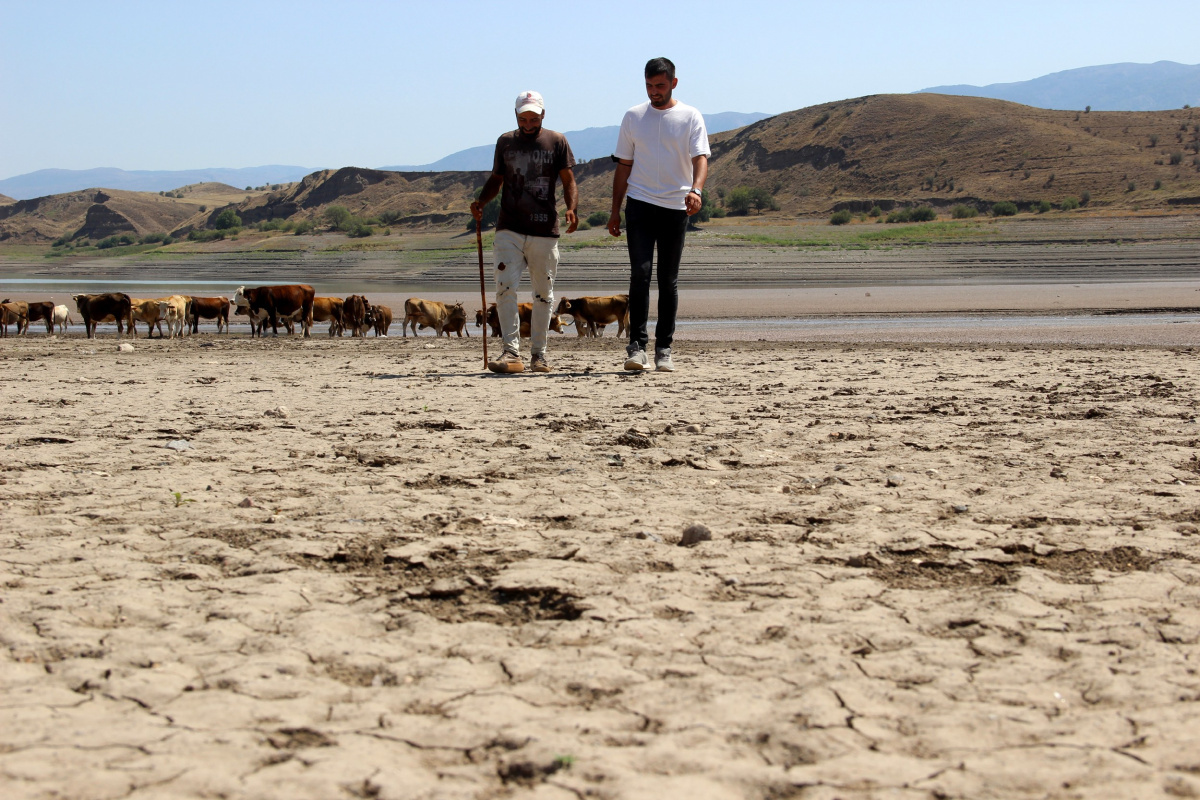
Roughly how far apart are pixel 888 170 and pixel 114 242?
66.2 m

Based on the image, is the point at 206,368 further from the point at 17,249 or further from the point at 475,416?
the point at 17,249

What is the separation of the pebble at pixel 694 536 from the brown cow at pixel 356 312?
1819 cm

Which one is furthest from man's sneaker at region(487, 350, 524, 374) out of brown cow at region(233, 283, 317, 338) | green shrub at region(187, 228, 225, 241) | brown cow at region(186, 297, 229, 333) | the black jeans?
green shrub at region(187, 228, 225, 241)

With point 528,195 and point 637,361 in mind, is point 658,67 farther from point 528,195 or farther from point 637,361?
point 637,361

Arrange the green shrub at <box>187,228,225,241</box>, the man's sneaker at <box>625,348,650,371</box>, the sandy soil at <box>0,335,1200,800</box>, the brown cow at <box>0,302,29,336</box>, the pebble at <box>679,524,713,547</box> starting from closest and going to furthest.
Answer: the sandy soil at <box>0,335,1200,800</box>, the pebble at <box>679,524,713,547</box>, the man's sneaker at <box>625,348,650,371</box>, the brown cow at <box>0,302,29,336</box>, the green shrub at <box>187,228,225,241</box>

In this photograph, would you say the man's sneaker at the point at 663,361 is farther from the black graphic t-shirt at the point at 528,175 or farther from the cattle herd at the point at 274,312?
the cattle herd at the point at 274,312

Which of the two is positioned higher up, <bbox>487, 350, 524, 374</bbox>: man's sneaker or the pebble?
<bbox>487, 350, 524, 374</bbox>: man's sneaker

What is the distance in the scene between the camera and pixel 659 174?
25.3ft

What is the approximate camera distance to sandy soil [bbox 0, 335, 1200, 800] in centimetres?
203

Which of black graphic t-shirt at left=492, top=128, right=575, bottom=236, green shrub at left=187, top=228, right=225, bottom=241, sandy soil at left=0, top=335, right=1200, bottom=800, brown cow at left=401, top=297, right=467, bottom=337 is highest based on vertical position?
green shrub at left=187, top=228, right=225, bottom=241

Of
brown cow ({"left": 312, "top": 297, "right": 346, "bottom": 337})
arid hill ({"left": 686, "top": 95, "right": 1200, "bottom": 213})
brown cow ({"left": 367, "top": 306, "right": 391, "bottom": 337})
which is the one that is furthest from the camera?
arid hill ({"left": 686, "top": 95, "right": 1200, "bottom": 213})

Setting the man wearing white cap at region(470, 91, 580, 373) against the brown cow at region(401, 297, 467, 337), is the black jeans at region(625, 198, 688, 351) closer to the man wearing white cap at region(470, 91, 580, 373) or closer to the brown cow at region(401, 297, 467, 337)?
the man wearing white cap at region(470, 91, 580, 373)

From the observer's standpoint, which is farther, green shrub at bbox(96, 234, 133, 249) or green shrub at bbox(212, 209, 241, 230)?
green shrub at bbox(96, 234, 133, 249)

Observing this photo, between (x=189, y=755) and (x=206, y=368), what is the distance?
829cm
